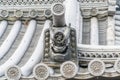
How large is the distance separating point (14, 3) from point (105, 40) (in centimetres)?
218

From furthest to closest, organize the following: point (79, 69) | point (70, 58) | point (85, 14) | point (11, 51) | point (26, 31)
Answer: point (85, 14) < point (26, 31) < point (11, 51) < point (70, 58) < point (79, 69)

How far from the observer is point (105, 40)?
8.16 metres

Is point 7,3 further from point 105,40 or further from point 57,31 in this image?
point 57,31

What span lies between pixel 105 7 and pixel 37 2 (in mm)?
1215

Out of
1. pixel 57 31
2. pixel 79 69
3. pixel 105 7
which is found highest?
pixel 105 7

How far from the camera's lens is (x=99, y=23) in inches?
354

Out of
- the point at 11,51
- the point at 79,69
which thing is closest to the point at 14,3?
the point at 11,51

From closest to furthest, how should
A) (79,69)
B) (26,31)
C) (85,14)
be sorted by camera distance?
(79,69), (26,31), (85,14)

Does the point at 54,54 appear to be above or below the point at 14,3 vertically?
below

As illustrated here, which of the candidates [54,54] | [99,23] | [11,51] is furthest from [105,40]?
[54,54]

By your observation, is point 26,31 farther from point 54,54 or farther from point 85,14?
point 54,54

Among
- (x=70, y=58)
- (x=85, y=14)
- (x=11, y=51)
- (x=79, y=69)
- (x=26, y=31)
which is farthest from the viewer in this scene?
(x=85, y=14)

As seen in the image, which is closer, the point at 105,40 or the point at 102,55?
the point at 102,55

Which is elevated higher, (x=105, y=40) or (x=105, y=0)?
(x=105, y=0)
